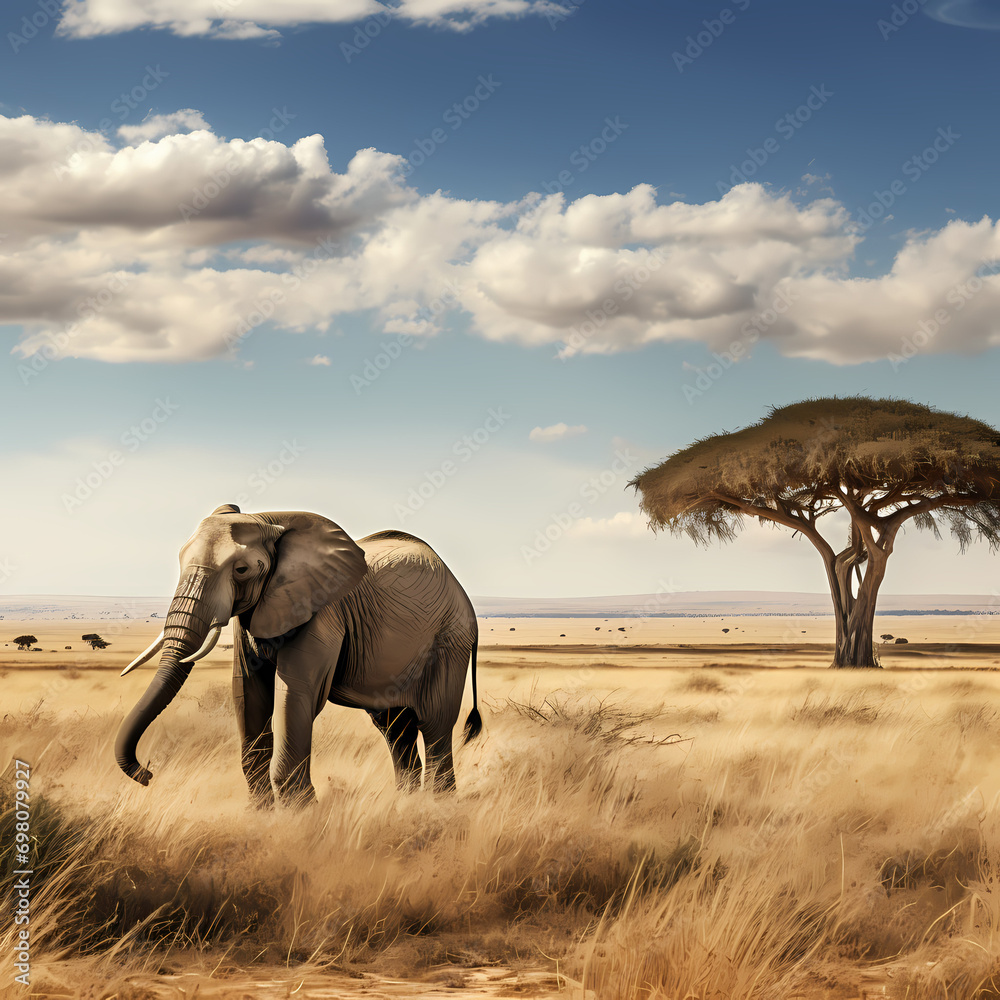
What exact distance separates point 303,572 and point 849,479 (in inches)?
802

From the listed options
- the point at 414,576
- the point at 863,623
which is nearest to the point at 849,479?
the point at 863,623

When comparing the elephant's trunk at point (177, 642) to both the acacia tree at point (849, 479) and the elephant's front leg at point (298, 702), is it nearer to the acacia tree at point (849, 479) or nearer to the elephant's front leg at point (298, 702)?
the elephant's front leg at point (298, 702)

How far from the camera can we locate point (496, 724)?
11516mm

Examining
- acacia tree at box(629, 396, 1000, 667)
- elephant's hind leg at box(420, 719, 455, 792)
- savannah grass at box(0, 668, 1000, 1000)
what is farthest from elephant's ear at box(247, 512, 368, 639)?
acacia tree at box(629, 396, 1000, 667)

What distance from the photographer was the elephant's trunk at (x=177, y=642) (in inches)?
278

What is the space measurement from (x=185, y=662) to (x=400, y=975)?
321 centimetres

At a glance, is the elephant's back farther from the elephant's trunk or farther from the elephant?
the elephant's trunk

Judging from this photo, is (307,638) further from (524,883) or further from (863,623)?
(863,623)

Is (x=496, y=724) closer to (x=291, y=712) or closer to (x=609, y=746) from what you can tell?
(x=609, y=746)

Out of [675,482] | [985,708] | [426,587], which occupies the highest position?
[675,482]

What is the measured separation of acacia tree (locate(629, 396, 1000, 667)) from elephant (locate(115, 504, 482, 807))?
17677 mm

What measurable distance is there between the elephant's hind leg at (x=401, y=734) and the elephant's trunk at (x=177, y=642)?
2.37 meters

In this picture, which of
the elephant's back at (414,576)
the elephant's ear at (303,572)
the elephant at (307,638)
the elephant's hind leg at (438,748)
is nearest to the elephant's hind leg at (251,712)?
the elephant at (307,638)

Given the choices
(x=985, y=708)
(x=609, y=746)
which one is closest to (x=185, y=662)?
(x=609, y=746)
